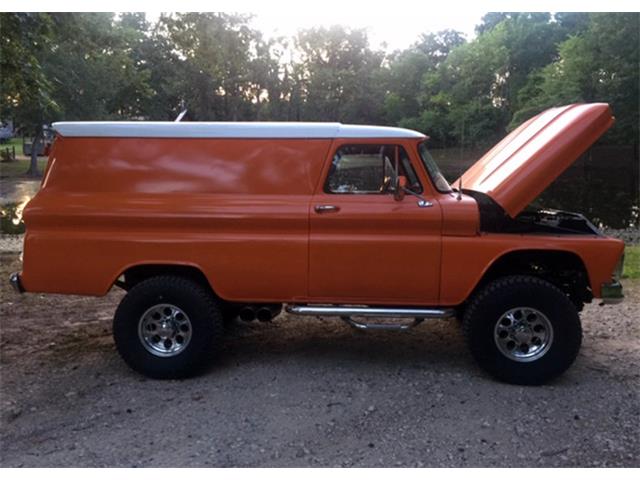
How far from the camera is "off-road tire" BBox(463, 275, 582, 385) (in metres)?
4.83

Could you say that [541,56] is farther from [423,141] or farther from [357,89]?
[423,141]

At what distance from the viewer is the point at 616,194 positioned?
90.5ft

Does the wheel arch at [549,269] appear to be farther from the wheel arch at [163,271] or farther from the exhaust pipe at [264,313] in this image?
the wheel arch at [163,271]

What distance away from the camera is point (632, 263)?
10.5 m

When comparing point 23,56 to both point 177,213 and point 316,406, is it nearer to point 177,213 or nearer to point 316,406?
point 177,213

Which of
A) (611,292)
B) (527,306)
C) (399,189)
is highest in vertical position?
(399,189)

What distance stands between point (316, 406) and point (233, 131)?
7.51 feet

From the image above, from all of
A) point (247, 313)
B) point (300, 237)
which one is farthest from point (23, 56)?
point (300, 237)

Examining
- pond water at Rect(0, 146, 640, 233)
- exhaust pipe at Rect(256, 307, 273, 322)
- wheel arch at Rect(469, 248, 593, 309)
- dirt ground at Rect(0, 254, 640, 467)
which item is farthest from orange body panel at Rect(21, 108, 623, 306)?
pond water at Rect(0, 146, 640, 233)

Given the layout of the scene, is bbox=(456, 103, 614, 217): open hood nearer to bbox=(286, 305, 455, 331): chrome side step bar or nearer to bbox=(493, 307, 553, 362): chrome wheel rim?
bbox=(493, 307, 553, 362): chrome wheel rim

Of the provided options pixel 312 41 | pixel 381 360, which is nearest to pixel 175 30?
pixel 381 360

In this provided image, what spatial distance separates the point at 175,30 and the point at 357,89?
25.6m

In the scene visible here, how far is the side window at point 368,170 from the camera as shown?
16.4 feet

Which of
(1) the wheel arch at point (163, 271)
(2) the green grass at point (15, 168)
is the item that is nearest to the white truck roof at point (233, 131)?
(1) the wheel arch at point (163, 271)
